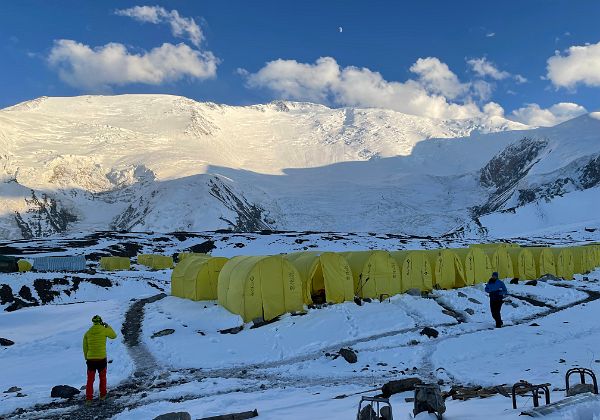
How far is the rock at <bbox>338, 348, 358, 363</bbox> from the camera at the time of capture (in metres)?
15.3

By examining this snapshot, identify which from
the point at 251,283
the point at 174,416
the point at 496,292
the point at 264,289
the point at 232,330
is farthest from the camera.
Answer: the point at 264,289

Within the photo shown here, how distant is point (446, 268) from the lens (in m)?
29.2

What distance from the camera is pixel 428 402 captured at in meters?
7.86

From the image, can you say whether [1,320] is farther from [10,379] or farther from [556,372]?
[556,372]

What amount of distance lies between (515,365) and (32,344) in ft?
56.1

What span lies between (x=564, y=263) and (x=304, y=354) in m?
31.8

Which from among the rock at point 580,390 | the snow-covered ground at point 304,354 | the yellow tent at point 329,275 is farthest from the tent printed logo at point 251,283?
the rock at point 580,390

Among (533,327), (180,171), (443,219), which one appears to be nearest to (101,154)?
(180,171)

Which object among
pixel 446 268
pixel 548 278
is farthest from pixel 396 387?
pixel 548 278

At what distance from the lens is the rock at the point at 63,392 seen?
480 inches

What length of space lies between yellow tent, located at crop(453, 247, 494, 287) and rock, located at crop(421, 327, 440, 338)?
40.9ft

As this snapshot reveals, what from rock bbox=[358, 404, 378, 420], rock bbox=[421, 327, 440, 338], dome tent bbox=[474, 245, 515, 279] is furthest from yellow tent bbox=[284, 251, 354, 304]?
rock bbox=[358, 404, 378, 420]

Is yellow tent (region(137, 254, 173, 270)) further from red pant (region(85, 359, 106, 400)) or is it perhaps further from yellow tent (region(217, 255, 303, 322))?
red pant (region(85, 359, 106, 400))

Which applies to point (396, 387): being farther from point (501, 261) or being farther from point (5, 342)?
point (501, 261)
